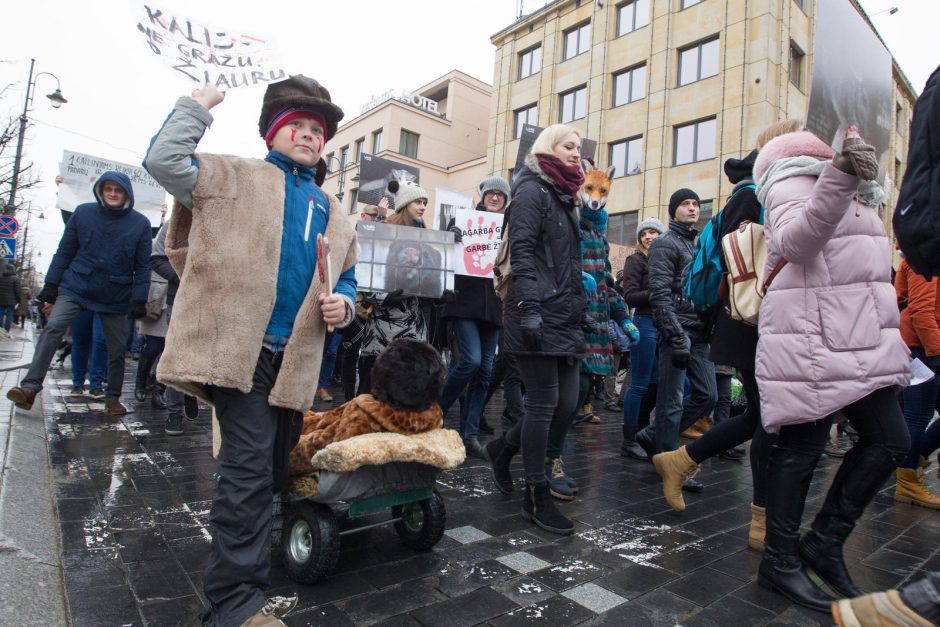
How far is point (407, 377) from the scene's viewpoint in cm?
262

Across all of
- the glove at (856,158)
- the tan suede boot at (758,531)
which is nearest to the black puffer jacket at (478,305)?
the tan suede boot at (758,531)

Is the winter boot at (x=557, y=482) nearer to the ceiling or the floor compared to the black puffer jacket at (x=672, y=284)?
nearer to the floor

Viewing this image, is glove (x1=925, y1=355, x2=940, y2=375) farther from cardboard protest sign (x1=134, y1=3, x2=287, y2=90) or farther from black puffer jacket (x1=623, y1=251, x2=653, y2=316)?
cardboard protest sign (x1=134, y1=3, x2=287, y2=90)

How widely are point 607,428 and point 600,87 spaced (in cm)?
2109

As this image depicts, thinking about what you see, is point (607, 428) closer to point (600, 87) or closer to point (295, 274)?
point (295, 274)

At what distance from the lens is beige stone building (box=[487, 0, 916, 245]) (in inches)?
782

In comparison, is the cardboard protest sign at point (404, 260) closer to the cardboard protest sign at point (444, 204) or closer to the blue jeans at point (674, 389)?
the blue jeans at point (674, 389)

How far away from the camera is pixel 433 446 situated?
8.44 ft

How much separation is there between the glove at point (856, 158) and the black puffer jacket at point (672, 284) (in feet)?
7.22

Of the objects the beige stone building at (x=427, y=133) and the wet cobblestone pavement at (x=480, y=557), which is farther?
the beige stone building at (x=427, y=133)

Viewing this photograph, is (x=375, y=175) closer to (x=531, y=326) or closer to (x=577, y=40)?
(x=531, y=326)

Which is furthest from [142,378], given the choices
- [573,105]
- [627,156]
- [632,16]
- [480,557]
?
[632,16]

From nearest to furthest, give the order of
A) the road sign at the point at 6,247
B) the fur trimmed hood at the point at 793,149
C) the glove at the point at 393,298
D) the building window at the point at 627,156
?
the fur trimmed hood at the point at 793,149, the glove at the point at 393,298, the road sign at the point at 6,247, the building window at the point at 627,156

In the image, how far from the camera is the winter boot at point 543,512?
10.2ft
